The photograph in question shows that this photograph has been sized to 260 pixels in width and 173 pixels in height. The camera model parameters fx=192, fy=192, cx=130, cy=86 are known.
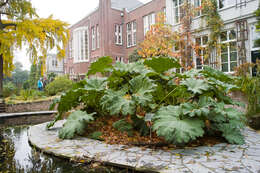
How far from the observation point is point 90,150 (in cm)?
307

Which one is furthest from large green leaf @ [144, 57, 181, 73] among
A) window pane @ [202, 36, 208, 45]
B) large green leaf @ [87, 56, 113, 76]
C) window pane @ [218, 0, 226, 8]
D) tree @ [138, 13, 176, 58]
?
window pane @ [218, 0, 226, 8]

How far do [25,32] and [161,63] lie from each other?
1078cm

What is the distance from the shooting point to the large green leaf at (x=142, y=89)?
10.2ft

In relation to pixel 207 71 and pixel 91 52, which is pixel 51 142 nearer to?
pixel 207 71

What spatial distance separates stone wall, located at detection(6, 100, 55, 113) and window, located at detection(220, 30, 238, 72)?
31.6 feet

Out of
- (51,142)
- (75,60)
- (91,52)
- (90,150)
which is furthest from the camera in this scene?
(75,60)

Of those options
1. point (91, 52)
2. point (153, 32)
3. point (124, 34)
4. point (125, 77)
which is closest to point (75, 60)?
point (91, 52)

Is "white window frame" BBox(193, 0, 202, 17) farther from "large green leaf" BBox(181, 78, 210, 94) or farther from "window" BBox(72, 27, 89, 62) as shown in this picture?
"window" BBox(72, 27, 89, 62)

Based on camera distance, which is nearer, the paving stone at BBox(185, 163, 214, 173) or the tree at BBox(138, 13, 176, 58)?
the paving stone at BBox(185, 163, 214, 173)

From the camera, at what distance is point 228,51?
940 cm

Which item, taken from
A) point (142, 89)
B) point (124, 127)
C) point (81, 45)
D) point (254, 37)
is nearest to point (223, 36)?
point (254, 37)

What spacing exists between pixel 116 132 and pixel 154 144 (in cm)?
102

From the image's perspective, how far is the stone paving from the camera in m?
2.28

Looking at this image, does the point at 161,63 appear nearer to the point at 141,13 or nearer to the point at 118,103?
the point at 118,103
